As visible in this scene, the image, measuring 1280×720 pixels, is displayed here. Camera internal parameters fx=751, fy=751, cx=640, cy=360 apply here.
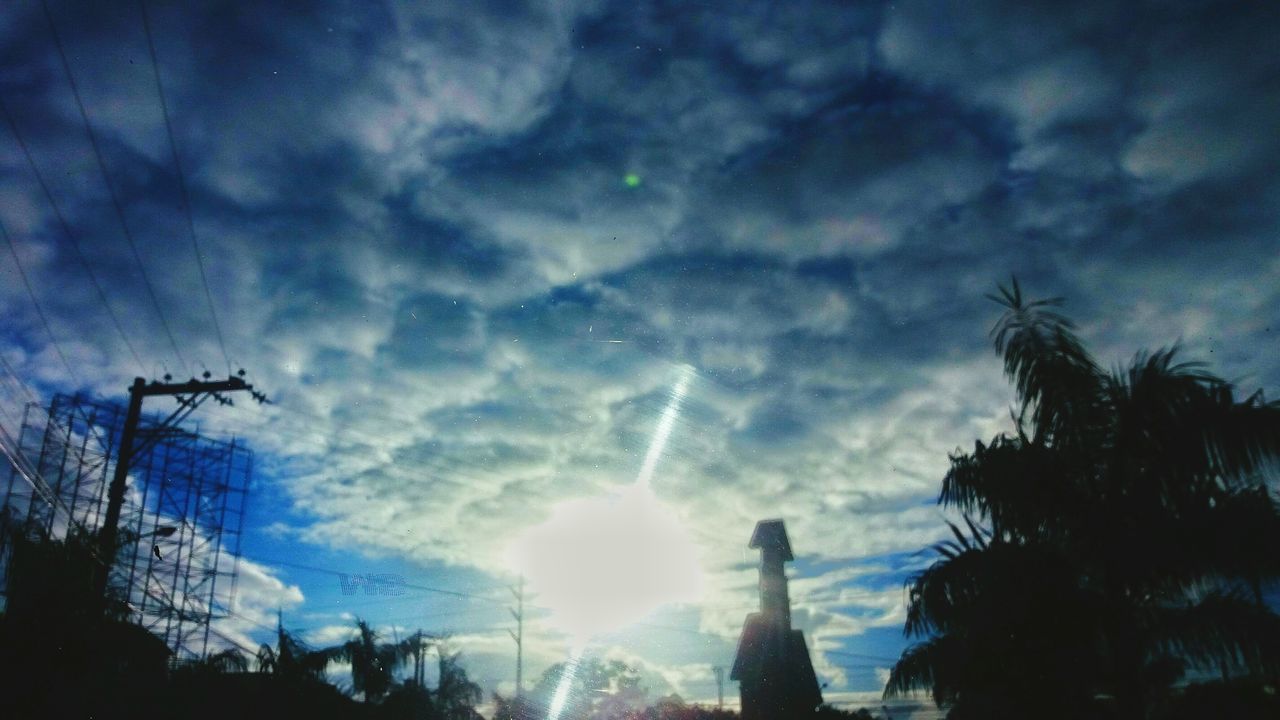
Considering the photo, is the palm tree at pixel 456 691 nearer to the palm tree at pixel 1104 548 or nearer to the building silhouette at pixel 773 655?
the building silhouette at pixel 773 655

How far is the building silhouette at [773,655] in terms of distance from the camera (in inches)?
1147

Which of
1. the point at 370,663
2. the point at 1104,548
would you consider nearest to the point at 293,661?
the point at 370,663

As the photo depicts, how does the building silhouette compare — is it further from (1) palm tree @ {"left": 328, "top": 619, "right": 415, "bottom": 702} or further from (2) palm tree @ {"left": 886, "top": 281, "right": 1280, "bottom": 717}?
(2) palm tree @ {"left": 886, "top": 281, "right": 1280, "bottom": 717}

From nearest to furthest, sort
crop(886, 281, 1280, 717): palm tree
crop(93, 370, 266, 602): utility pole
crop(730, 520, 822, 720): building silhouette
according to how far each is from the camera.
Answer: crop(886, 281, 1280, 717): palm tree < crop(93, 370, 266, 602): utility pole < crop(730, 520, 822, 720): building silhouette

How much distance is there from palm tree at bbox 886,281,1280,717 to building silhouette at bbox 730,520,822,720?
2356cm

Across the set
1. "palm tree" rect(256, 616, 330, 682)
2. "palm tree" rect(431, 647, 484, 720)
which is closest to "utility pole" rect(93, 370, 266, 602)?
"palm tree" rect(256, 616, 330, 682)

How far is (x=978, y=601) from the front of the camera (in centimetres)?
680

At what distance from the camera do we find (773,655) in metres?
29.8

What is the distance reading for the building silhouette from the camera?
29.1 m

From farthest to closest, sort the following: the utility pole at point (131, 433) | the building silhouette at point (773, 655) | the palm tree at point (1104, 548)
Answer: the building silhouette at point (773, 655) < the utility pole at point (131, 433) < the palm tree at point (1104, 548)

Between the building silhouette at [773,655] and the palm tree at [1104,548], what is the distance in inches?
927

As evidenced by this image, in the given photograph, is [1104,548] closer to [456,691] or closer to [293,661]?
[293,661]

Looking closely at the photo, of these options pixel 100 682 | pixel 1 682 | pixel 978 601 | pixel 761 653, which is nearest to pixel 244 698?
pixel 100 682

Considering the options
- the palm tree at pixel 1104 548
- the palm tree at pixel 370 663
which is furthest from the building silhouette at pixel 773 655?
the palm tree at pixel 1104 548
